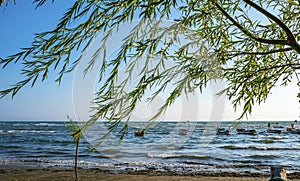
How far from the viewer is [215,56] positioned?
6.49ft

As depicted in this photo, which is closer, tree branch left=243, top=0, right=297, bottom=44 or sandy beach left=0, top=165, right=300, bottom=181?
tree branch left=243, top=0, right=297, bottom=44

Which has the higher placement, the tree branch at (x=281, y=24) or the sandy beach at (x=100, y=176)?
the tree branch at (x=281, y=24)

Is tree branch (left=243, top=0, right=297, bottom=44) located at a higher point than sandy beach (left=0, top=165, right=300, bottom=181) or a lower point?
higher

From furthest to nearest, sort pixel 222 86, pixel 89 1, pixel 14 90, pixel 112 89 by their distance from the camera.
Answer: pixel 222 86, pixel 112 89, pixel 89 1, pixel 14 90

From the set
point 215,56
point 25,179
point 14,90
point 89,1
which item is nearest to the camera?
point 14,90

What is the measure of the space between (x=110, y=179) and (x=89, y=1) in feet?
32.4

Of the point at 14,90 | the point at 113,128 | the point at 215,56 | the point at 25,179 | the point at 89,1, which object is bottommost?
the point at 25,179

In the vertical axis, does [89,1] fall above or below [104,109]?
above

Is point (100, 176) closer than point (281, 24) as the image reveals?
No

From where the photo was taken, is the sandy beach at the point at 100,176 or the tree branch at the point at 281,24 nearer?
the tree branch at the point at 281,24

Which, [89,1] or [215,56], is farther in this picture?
[215,56]

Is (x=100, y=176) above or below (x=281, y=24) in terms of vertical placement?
below

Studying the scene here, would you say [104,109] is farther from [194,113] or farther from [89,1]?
[194,113]

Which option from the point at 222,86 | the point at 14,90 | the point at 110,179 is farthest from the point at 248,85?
the point at 110,179
